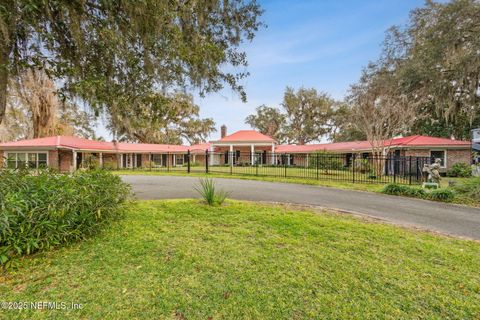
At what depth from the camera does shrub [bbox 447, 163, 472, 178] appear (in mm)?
14688

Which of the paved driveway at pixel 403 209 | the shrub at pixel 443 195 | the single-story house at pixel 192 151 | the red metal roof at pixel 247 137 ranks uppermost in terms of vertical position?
the red metal roof at pixel 247 137

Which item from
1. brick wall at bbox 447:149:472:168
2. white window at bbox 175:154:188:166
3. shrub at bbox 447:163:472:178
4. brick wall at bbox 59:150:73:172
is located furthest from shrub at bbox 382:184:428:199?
white window at bbox 175:154:188:166

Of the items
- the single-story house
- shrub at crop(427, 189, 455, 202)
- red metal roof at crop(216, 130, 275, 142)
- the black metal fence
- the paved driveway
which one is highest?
red metal roof at crop(216, 130, 275, 142)

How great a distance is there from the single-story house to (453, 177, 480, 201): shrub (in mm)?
5143

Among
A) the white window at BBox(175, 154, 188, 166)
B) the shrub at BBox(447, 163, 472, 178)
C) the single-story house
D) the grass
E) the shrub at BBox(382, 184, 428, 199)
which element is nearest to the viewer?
the grass

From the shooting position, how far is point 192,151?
30844 millimetres

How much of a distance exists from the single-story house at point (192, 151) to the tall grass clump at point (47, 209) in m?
1.27

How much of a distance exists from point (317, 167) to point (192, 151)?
72.0 feet

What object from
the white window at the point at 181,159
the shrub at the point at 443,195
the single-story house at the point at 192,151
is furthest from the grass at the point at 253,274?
the white window at the point at 181,159

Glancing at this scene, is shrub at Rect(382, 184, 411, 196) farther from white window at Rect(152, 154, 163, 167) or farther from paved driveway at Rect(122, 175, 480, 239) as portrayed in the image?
white window at Rect(152, 154, 163, 167)

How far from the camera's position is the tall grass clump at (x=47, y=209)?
8.63 ft

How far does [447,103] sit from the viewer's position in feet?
55.7

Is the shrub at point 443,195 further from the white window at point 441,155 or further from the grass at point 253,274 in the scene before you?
the white window at point 441,155

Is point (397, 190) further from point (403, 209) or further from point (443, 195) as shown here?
point (403, 209)
